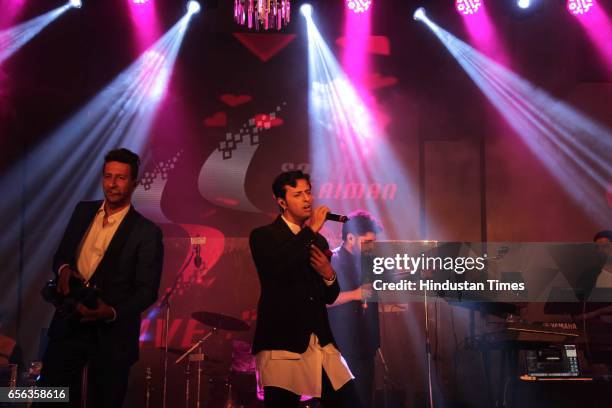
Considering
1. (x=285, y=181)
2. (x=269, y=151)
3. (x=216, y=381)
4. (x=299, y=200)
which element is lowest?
(x=216, y=381)

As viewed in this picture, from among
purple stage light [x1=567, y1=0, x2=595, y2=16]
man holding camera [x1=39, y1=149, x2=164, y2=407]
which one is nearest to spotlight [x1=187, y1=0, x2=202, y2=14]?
purple stage light [x1=567, y1=0, x2=595, y2=16]

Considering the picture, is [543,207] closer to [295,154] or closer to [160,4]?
[295,154]

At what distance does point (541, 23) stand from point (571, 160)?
171 cm

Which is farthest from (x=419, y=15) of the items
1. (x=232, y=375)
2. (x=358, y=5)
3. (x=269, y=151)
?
(x=232, y=375)

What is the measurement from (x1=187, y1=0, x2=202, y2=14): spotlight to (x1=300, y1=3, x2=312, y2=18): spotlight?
1.23 metres

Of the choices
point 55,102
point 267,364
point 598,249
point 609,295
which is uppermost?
point 55,102

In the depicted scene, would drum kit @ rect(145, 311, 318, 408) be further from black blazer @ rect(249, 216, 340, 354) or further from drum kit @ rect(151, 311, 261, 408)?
black blazer @ rect(249, 216, 340, 354)

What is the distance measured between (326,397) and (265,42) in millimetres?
5644

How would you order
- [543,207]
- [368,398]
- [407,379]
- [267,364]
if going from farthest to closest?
1. [543,207]
2. [407,379]
3. [368,398]
4. [267,364]

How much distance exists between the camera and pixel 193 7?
307 inches

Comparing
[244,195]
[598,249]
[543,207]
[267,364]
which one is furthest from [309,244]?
[543,207]

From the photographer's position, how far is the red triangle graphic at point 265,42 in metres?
7.86

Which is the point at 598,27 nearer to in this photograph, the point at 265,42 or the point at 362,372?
the point at 265,42

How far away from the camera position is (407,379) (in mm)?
7219
